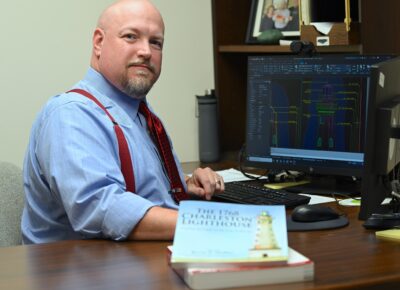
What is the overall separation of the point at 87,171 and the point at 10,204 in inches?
19.7

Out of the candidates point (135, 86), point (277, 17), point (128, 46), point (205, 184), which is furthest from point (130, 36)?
point (277, 17)

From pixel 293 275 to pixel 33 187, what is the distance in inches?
35.4

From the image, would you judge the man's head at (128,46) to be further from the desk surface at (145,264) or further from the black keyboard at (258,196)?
the desk surface at (145,264)

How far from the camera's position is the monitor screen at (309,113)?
2186 millimetres

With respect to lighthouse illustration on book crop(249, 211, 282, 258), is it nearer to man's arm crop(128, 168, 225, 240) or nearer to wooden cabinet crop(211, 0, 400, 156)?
man's arm crop(128, 168, 225, 240)

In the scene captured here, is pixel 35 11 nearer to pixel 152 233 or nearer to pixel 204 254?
pixel 152 233

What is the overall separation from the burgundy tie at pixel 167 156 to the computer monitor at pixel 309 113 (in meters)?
0.46

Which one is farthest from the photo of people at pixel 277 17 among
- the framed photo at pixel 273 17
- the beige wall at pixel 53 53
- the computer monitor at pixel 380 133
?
the computer monitor at pixel 380 133

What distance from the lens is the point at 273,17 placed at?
9.90 ft

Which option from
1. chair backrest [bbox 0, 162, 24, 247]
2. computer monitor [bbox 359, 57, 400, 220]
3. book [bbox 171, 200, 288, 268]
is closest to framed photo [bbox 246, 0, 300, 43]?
computer monitor [bbox 359, 57, 400, 220]

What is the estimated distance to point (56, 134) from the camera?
1.73m

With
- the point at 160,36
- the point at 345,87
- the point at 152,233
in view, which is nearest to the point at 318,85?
the point at 345,87

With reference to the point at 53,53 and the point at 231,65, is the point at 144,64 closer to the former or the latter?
the point at 53,53

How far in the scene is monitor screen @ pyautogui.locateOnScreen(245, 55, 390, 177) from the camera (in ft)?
7.17
